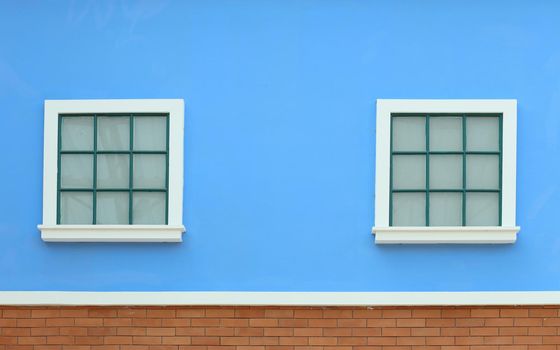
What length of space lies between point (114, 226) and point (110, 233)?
84mm

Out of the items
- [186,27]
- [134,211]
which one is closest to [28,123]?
[134,211]

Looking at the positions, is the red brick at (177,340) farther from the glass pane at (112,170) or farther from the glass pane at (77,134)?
the glass pane at (77,134)

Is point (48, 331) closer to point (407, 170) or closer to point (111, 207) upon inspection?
point (111, 207)

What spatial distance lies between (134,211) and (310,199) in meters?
1.60

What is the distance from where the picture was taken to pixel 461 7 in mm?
5812

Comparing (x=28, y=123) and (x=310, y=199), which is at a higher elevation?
(x=28, y=123)

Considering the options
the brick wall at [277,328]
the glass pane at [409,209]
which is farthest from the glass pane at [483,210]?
Answer: the brick wall at [277,328]

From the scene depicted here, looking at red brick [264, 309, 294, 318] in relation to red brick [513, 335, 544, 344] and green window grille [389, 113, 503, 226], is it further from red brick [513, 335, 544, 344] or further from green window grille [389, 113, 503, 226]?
red brick [513, 335, 544, 344]

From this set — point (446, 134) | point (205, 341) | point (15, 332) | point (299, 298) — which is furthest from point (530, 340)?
point (15, 332)

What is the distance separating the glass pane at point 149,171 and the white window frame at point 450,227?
1.94m

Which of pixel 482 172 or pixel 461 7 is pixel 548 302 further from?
pixel 461 7

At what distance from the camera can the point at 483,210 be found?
19.0 ft

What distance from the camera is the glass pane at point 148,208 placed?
230 inches

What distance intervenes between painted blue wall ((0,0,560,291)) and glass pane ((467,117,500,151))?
0.23 m
